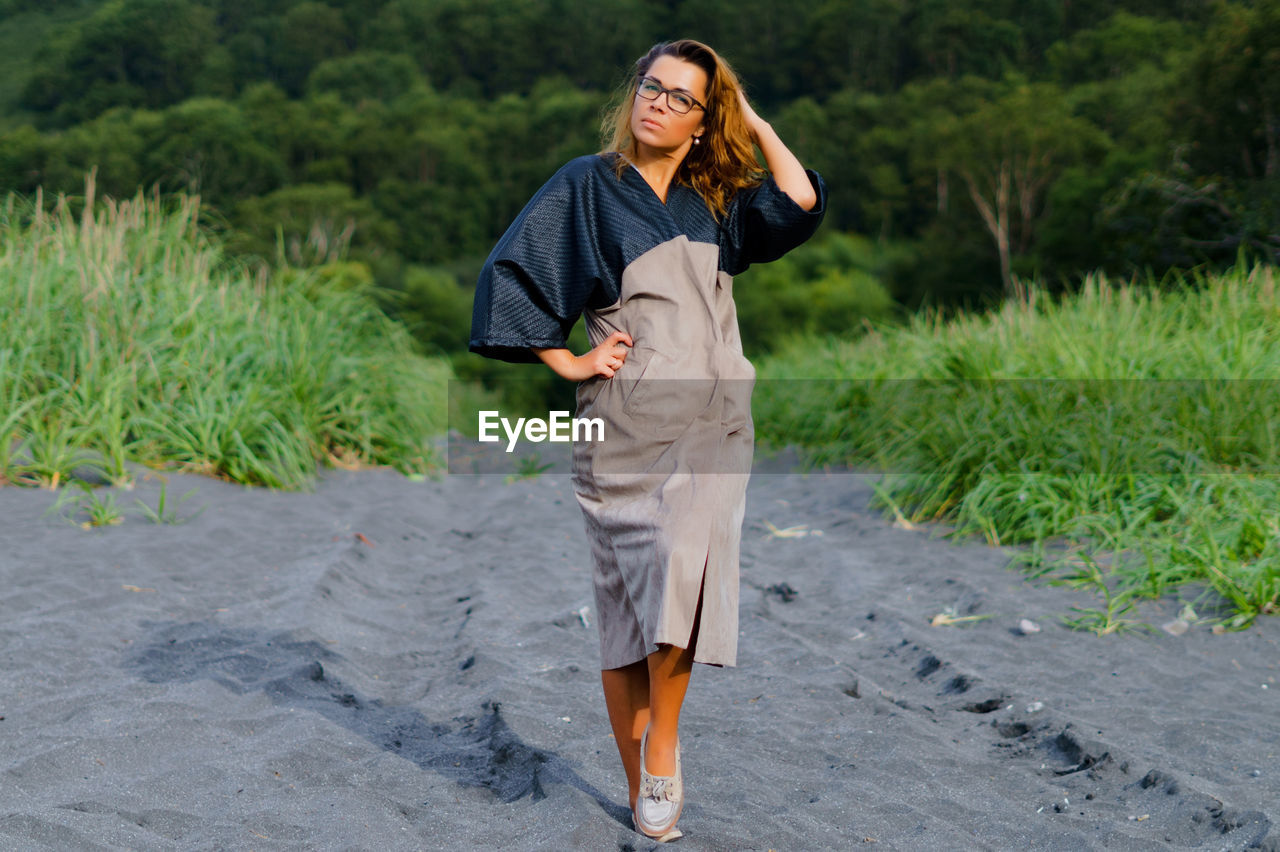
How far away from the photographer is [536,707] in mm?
2957

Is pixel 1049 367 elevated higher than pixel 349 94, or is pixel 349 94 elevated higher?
pixel 349 94

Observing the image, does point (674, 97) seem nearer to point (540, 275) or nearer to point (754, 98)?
point (540, 275)

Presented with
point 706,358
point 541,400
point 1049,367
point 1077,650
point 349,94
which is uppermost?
point 349,94

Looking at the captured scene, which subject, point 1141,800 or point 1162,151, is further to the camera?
point 1162,151

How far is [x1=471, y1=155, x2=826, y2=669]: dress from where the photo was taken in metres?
1.97

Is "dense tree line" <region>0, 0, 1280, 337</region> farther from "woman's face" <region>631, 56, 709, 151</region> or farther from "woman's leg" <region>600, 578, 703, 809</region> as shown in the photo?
"woman's leg" <region>600, 578, 703, 809</region>

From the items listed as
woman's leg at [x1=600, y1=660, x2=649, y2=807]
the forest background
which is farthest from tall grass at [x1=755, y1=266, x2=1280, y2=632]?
the forest background

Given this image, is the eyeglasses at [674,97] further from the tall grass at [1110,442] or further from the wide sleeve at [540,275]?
the tall grass at [1110,442]

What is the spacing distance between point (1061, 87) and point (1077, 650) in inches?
1749

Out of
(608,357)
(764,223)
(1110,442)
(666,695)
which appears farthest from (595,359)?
(1110,442)

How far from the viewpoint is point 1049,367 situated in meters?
5.78

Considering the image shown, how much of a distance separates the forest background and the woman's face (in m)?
14.9

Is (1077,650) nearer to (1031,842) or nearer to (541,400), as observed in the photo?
(1031,842)

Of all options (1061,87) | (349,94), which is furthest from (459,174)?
(1061,87)
